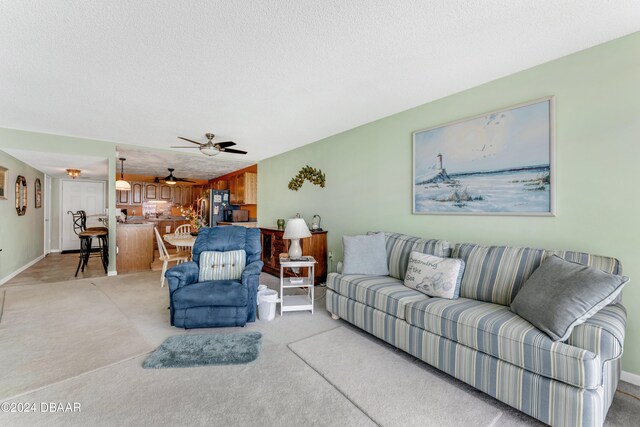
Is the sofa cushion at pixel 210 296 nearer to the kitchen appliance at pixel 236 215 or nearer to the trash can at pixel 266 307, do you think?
the trash can at pixel 266 307

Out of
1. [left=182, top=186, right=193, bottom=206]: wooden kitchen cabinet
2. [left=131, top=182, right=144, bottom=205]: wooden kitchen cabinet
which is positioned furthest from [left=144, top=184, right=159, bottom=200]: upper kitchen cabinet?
[left=182, top=186, right=193, bottom=206]: wooden kitchen cabinet

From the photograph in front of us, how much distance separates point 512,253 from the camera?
2.23 m

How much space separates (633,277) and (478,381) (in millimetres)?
1344

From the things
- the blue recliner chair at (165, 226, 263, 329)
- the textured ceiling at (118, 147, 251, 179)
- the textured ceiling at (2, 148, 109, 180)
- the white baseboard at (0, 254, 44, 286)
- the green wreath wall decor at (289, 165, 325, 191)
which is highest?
the textured ceiling at (118, 147, 251, 179)

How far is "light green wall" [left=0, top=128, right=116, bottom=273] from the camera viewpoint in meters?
4.19

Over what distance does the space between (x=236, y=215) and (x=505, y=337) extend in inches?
263

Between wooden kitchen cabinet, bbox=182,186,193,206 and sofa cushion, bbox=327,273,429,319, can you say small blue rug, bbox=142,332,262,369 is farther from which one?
wooden kitchen cabinet, bbox=182,186,193,206

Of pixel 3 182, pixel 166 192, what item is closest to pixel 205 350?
pixel 3 182

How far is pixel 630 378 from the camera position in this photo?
1963 millimetres

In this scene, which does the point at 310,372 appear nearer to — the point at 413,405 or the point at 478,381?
the point at 413,405

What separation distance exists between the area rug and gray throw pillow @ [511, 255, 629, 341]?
62 centimetres

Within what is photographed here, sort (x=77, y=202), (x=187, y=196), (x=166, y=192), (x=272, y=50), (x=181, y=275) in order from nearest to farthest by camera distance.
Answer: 1. (x=272, y=50)
2. (x=181, y=275)
3. (x=77, y=202)
4. (x=166, y=192)
5. (x=187, y=196)

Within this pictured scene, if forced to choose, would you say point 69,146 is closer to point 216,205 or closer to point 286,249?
point 216,205

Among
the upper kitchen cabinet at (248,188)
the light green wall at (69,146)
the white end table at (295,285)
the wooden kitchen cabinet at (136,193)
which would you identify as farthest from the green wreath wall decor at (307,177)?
the wooden kitchen cabinet at (136,193)
